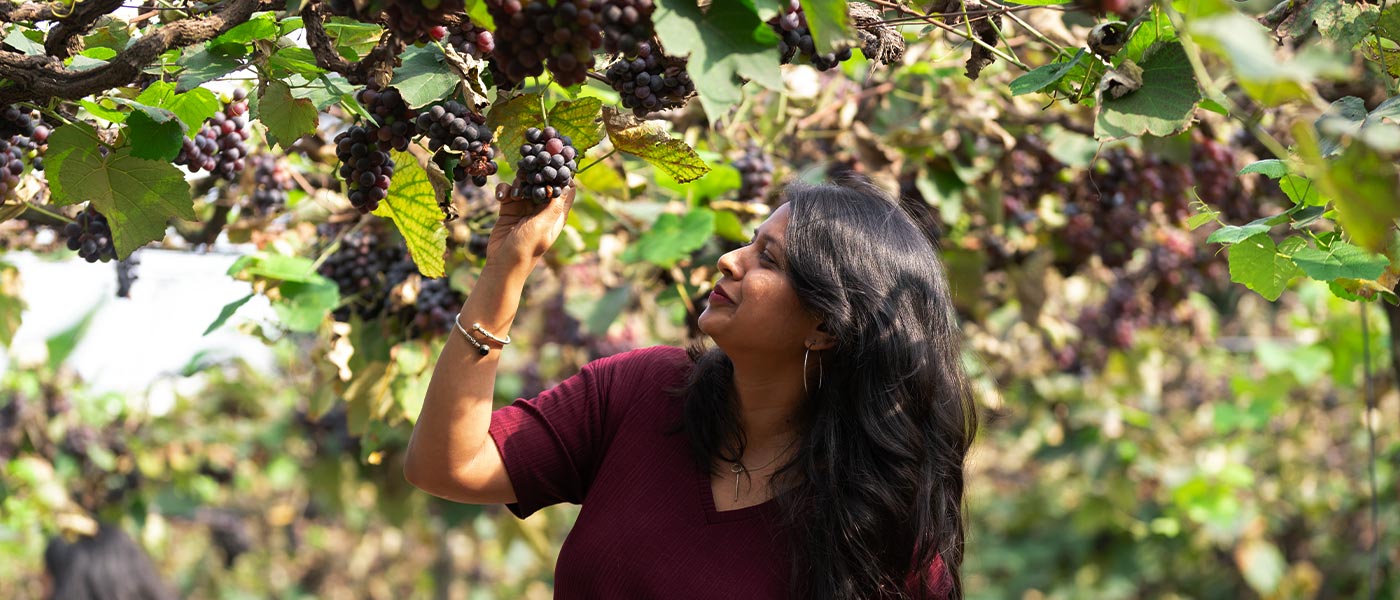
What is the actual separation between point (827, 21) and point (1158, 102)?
0.49 m

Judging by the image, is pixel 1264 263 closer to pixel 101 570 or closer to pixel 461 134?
pixel 461 134

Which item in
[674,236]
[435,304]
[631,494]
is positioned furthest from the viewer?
[674,236]

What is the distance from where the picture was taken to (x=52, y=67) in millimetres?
1237

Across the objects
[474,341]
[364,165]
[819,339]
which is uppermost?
[364,165]

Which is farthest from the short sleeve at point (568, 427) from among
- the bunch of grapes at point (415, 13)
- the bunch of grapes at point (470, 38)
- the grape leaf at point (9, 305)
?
the grape leaf at point (9, 305)

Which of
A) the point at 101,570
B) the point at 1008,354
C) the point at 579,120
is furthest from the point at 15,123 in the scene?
the point at 1008,354

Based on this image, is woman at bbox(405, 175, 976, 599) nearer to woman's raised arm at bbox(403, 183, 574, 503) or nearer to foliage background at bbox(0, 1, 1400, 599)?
woman's raised arm at bbox(403, 183, 574, 503)

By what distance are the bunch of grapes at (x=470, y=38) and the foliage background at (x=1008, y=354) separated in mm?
179

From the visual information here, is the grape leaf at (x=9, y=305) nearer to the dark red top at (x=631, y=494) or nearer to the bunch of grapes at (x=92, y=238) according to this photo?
the bunch of grapes at (x=92, y=238)

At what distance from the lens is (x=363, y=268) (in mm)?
2373

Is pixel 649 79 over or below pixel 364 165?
over

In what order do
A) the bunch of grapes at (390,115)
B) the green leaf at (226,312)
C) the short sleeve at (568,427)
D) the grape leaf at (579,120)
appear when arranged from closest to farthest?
1. the bunch of grapes at (390,115)
2. the grape leaf at (579,120)
3. the short sleeve at (568,427)
4. the green leaf at (226,312)

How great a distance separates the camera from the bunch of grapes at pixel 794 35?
1.14 meters

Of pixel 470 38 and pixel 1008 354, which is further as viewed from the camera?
pixel 1008 354
